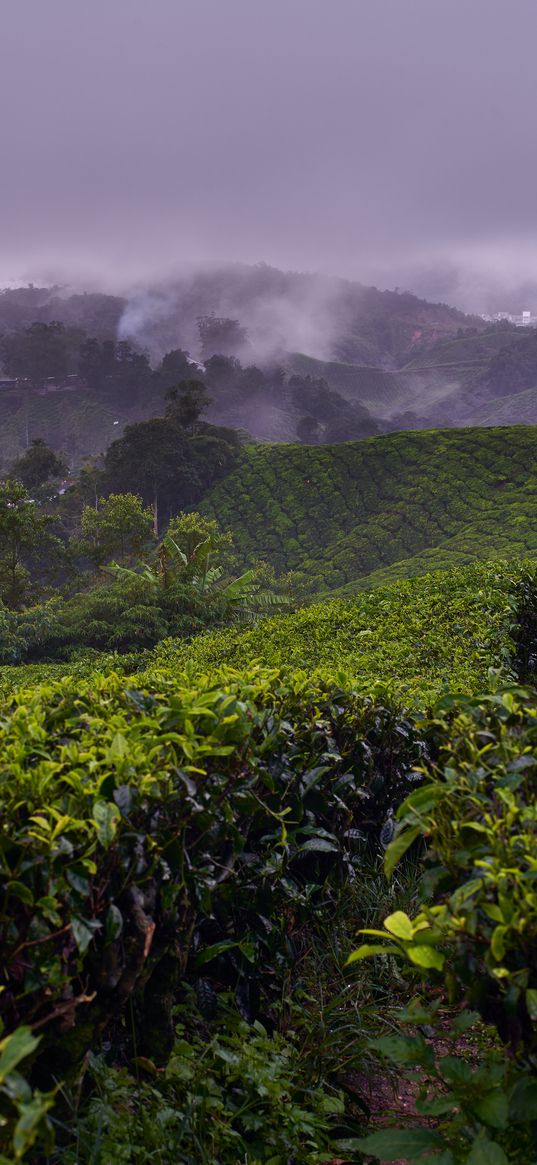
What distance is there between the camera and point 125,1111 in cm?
203

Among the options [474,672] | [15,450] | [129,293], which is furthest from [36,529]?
[129,293]

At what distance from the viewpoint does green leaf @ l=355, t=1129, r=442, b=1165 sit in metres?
1.63

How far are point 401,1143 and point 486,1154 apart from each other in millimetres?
230

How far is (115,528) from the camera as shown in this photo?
1179 inches

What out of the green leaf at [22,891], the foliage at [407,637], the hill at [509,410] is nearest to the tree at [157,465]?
the foliage at [407,637]

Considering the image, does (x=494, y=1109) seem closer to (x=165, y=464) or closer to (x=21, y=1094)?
(x=21, y=1094)

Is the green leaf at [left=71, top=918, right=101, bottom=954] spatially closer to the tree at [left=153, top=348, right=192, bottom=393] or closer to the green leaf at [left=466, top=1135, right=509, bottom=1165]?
the green leaf at [left=466, top=1135, right=509, bottom=1165]

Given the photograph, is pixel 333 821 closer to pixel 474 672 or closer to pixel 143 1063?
pixel 143 1063

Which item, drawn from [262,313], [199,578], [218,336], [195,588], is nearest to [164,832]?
[195,588]

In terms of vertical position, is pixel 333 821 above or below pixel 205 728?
below

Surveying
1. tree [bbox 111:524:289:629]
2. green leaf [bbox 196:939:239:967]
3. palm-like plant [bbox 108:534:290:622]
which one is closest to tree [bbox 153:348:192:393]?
palm-like plant [bbox 108:534:290:622]

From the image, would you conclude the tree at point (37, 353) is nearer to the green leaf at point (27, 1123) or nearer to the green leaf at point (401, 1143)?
the green leaf at point (401, 1143)

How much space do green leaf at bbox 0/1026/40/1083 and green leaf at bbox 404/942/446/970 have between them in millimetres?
725

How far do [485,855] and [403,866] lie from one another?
1.87m
